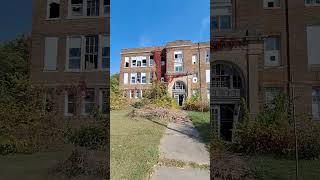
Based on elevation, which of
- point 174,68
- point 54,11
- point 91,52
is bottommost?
point 174,68

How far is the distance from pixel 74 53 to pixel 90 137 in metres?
1.53

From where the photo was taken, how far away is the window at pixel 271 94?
712 centimetres

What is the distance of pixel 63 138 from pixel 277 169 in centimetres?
371

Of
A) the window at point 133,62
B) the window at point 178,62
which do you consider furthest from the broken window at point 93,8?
the window at point 178,62

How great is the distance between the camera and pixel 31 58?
784 cm

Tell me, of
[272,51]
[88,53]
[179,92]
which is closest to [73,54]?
[88,53]

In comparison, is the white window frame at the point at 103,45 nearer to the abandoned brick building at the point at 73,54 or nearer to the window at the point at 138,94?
the abandoned brick building at the point at 73,54

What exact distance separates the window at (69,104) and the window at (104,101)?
0.50 metres

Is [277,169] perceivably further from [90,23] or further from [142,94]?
[90,23]

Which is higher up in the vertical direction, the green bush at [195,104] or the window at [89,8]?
the window at [89,8]

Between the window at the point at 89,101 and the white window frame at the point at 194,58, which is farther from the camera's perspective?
the window at the point at 89,101

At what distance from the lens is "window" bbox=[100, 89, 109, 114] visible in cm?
743

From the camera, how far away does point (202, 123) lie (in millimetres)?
7090

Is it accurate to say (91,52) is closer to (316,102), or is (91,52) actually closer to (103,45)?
(103,45)
